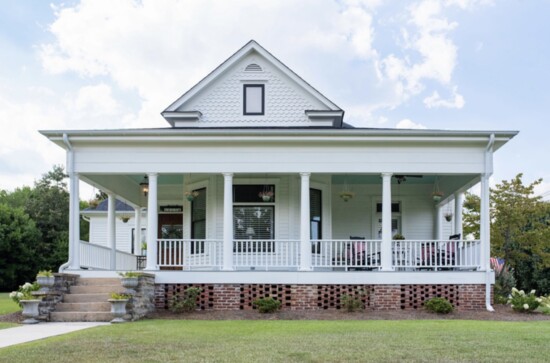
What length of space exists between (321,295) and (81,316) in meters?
5.49

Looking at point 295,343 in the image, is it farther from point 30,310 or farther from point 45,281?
point 45,281

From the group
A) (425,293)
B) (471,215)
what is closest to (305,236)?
(425,293)

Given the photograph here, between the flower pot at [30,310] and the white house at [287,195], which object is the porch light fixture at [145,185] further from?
the flower pot at [30,310]

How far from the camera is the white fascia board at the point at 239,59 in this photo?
17.1 m

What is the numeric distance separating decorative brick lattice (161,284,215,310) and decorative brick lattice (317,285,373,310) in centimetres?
261

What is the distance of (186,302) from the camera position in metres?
13.3

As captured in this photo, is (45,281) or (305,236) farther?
(305,236)

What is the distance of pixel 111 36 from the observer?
832 inches

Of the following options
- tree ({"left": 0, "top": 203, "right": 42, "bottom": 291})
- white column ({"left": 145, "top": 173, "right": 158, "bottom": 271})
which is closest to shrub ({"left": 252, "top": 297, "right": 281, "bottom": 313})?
white column ({"left": 145, "top": 173, "right": 158, "bottom": 271})

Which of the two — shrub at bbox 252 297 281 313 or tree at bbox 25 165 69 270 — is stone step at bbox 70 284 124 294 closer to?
shrub at bbox 252 297 281 313

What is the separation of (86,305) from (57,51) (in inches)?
594

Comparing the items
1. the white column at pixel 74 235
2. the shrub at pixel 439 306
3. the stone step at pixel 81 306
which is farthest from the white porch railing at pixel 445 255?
the white column at pixel 74 235

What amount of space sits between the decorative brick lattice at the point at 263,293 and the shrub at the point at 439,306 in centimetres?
329

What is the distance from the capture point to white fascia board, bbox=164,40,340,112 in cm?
1708
